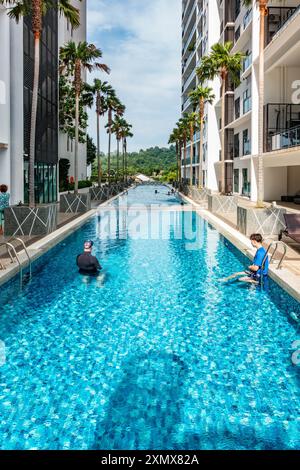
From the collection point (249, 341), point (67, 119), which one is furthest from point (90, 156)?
point (249, 341)

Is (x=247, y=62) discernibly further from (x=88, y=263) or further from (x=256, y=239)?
(x=88, y=263)

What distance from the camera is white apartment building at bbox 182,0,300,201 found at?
90.6 ft

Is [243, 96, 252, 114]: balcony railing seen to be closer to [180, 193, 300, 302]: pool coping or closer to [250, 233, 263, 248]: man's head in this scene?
[180, 193, 300, 302]: pool coping

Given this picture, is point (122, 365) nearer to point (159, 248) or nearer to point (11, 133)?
point (159, 248)

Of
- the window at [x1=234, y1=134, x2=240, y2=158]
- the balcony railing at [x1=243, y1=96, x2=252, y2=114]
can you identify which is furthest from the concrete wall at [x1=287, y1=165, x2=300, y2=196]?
the window at [x1=234, y1=134, x2=240, y2=158]

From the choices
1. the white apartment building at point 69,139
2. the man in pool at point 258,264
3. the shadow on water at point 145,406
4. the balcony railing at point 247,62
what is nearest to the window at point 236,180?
the balcony railing at point 247,62

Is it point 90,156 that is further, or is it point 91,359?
point 90,156

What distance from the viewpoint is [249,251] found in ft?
48.0

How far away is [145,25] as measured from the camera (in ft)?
127

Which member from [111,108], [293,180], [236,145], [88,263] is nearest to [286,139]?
[293,180]

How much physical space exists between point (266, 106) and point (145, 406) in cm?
3013
